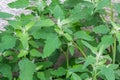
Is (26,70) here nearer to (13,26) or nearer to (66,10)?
(13,26)

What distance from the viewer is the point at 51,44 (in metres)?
1.54

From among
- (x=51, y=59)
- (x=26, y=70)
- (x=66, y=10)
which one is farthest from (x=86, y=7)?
(x=26, y=70)

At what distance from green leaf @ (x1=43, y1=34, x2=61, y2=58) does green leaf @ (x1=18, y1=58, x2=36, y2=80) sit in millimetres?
103

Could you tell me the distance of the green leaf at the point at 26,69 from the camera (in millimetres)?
1576

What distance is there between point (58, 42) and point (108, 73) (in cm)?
21

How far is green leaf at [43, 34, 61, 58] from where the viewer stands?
1525 mm

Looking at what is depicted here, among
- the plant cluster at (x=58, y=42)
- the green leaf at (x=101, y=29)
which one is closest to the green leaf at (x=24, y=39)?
the plant cluster at (x=58, y=42)

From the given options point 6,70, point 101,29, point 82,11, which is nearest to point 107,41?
point 101,29

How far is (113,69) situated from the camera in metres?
1.57

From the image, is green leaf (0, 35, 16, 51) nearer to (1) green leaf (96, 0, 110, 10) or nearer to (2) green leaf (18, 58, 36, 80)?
(2) green leaf (18, 58, 36, 80)

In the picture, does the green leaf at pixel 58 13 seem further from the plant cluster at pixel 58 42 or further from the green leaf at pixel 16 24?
the green leaf at pixel 16 24

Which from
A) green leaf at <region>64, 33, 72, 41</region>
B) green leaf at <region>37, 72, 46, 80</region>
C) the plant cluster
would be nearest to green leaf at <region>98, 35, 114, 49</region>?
the plant cluster

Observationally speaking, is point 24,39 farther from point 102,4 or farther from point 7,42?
point 102,4

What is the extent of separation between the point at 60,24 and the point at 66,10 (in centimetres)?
26
